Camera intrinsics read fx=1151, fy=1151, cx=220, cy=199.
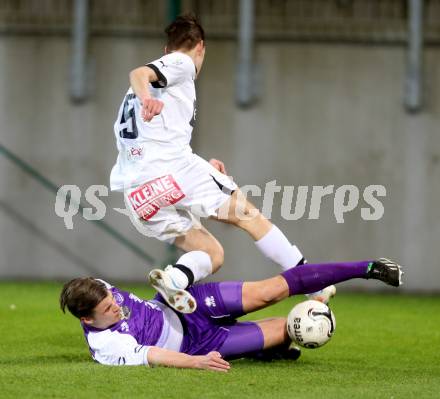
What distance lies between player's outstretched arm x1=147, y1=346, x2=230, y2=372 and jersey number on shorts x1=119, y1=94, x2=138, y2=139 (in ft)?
4.68

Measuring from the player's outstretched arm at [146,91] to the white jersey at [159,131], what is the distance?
0.22 meters

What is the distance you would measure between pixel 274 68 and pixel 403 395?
732 cm

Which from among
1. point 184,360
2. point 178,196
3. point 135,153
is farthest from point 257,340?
point 135,153

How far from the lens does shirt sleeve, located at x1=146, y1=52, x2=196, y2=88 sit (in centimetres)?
639

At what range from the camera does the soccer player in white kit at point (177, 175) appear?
6.52m

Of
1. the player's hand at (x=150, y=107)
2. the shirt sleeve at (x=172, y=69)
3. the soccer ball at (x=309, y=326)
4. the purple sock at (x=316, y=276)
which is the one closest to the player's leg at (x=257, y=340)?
the soccer ball at (x=309, y=326)

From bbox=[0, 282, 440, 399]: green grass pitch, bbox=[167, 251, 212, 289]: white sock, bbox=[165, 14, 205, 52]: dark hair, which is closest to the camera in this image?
bbox=[0, 282, 440, 399]: green grass pitch

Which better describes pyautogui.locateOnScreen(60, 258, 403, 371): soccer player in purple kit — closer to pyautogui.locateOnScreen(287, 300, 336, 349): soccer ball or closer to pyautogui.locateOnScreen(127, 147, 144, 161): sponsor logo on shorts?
pyautogui.locateOnScreen(287, 300, 336, 349): soccer ball

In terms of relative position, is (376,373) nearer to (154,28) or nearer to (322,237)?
(322,237)

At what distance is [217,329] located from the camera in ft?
20.0

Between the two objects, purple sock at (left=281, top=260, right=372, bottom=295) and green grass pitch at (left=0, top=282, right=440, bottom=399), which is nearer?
green grass pitch at (left=0, top=282, right=440, bottom=399)

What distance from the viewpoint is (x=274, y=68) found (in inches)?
478

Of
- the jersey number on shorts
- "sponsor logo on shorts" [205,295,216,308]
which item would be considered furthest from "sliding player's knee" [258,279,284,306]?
the jersey number on shorts

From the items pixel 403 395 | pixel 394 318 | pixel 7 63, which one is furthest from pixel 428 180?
pixel 403 395
